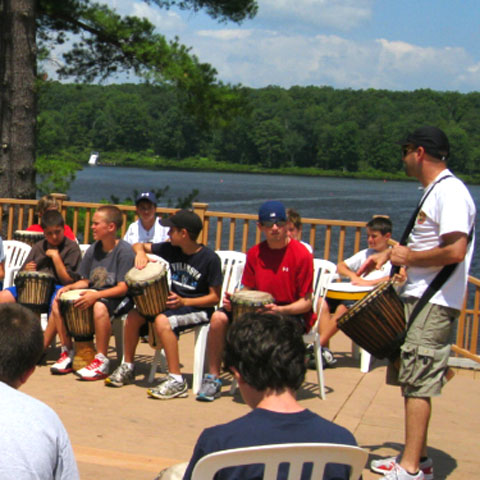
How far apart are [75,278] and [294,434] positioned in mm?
4600

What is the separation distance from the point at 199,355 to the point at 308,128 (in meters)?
99.3

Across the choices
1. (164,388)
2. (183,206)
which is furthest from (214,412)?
(183,206)

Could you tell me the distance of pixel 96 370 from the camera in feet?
19.9

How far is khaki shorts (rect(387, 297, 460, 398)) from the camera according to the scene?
390cm

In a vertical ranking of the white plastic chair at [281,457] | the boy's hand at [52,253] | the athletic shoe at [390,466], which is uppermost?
the white plastic chair at [281,457]

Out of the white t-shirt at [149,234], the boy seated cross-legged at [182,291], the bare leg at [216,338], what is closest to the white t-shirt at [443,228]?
the bare leg at [216,338]

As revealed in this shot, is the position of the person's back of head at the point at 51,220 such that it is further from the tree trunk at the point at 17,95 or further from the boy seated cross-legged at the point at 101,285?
the tree trunk at the point at 17,95

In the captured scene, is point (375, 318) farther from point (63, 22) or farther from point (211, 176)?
point (211, 176)

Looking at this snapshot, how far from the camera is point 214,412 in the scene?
5406mm

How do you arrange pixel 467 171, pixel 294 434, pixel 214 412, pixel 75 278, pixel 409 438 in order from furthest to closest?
pixel 467 171 < pixel 75 278 < pixel 214 412 < pixel 409 438 < pixel 294 434

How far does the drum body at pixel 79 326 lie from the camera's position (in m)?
6.12

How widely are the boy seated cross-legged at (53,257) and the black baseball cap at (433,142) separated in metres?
3.54

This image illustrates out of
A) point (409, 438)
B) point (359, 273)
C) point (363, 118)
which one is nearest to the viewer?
point (409, 438)

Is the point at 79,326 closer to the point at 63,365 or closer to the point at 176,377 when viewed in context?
the point at 63,365
